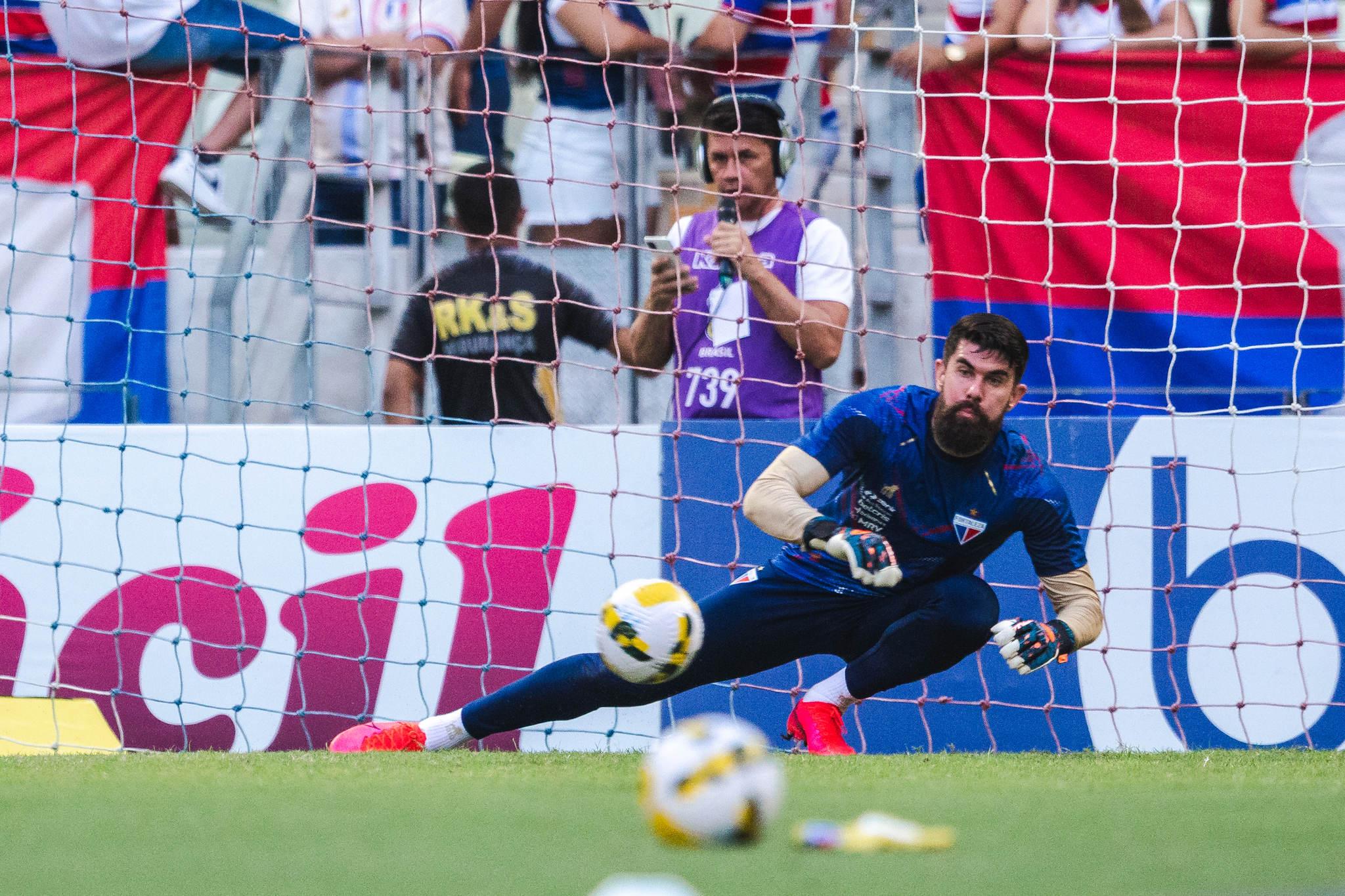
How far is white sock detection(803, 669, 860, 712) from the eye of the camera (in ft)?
15.8

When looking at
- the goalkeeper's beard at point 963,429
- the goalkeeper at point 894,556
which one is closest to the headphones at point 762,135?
the goalkeeper at point 894,556

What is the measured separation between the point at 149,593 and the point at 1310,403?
13.6 ft

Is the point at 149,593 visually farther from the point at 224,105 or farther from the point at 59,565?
the point at 224,105

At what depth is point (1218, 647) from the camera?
5.50 m

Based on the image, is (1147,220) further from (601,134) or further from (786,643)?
(786,643)

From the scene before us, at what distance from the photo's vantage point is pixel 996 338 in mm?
4578

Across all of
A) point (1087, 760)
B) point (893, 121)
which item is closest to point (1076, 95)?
point (893, 121)

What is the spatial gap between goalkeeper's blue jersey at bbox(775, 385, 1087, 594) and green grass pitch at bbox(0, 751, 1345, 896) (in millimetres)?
641

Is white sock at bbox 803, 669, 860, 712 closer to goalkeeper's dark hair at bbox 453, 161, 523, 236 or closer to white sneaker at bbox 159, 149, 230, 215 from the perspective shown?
goalkeeper's dark hair at bbox 453, 161, 523, 236

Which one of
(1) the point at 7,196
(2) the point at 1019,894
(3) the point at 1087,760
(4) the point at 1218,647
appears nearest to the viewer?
(2) the point at 1019,894

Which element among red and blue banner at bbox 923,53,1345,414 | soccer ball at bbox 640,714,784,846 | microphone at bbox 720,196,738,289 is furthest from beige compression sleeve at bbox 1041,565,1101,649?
soccer ball at bbox 640,714,784,846

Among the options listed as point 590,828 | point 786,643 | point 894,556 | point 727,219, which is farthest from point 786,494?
point 590,828

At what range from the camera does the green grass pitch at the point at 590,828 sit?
2.52 m

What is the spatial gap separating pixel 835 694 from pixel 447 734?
3.92 ft
